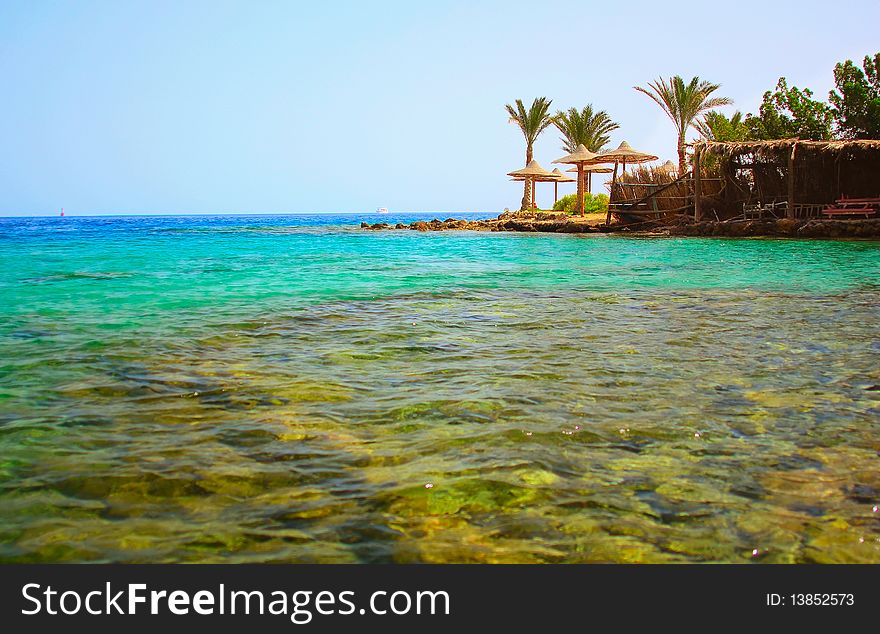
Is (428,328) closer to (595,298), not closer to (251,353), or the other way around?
(251,353)

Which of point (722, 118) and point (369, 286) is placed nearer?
point (369, 286)

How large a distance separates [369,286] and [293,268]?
177 inches

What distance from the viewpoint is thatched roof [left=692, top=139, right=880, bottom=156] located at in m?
21.1

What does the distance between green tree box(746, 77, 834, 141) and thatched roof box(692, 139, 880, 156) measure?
694 cm

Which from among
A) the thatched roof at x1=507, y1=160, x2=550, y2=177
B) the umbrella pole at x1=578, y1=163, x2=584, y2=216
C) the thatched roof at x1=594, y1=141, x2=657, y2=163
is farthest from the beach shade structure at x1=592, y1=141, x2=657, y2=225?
the thatched roof at x1=507, y1=160, x2=550, y2=177

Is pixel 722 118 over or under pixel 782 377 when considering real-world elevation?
over

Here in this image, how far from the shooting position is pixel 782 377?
4.29m

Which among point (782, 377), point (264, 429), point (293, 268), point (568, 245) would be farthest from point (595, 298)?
point (568, 245)

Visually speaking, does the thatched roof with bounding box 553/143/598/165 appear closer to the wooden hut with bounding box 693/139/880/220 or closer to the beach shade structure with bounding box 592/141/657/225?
the beach shade structure with bounding box 592/141/657/225

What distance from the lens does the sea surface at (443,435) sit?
7.48 feet

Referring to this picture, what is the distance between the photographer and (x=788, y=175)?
23188 millimetres

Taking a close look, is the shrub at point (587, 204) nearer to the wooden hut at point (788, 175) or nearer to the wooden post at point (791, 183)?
the wooden hut at point (788, 175)

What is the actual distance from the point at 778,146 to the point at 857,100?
981 cm

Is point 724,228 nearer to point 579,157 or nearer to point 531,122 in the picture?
point 579,157
